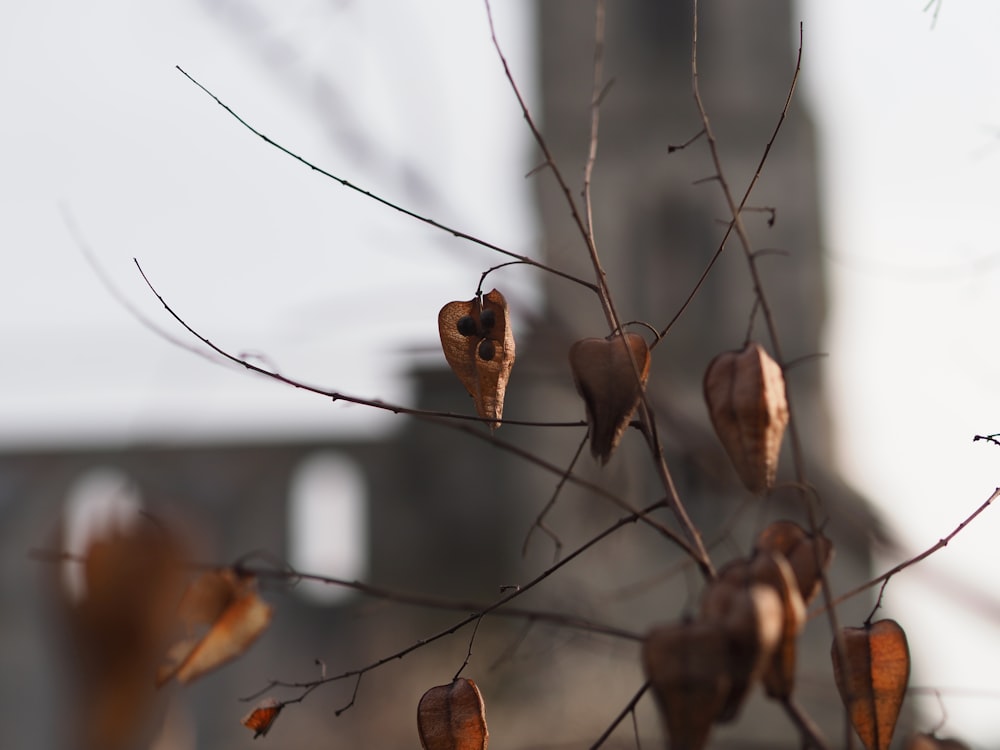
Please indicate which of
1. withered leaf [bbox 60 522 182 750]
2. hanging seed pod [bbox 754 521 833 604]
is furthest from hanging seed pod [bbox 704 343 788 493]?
withered leaf [bbox 60 522 182 750]

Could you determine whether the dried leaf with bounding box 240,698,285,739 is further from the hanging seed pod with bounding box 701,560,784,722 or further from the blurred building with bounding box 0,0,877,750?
the blurred building with bounding box 0,0,877,750

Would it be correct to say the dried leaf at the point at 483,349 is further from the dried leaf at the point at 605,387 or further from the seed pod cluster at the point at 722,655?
the seed pod cluster at the point at 722,655

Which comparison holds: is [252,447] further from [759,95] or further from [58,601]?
[58,601]

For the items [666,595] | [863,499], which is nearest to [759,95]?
[666,595]

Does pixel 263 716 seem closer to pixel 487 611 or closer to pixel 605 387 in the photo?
pixel 487 611

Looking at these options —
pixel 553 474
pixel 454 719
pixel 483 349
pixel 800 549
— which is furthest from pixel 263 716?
pixel 553 474

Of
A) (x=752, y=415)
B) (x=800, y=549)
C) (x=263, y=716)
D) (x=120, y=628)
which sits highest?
(x=752, y=415)
